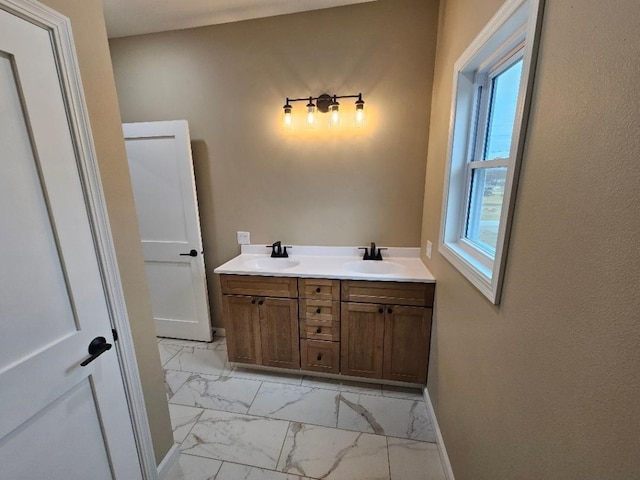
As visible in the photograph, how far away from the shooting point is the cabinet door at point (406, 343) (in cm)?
184

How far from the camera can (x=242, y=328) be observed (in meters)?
2.09

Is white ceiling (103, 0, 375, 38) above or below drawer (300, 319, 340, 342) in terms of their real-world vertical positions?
above

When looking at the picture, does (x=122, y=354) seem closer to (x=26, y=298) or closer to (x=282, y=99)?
(x=26, y=298)

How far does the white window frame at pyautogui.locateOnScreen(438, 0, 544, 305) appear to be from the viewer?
81 cm

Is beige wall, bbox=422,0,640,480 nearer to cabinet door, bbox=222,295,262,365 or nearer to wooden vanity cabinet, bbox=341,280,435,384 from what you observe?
wooden vanity cabinet, bbox=341,280,435,384

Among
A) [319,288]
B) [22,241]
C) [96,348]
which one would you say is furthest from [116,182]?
[319,288]

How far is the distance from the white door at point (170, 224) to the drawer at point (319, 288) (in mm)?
1108

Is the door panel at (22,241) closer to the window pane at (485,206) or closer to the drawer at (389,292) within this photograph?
the drawer at (389,292)

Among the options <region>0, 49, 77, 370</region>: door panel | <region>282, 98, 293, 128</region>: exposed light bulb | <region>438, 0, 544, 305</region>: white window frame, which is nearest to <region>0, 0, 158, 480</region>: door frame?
<region>0, 49, 77, 370</region>: door panel

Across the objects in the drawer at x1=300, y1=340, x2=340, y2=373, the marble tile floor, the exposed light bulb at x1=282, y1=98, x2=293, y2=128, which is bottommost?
the marble tile floor

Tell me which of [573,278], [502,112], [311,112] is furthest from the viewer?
[311,112]

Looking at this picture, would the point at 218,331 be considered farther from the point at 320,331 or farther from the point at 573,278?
the point at 573,278

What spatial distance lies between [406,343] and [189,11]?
292 centimetres

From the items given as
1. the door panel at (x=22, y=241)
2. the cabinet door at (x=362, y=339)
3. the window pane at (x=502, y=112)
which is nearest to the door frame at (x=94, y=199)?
the door panel at (x=22, y=241)
